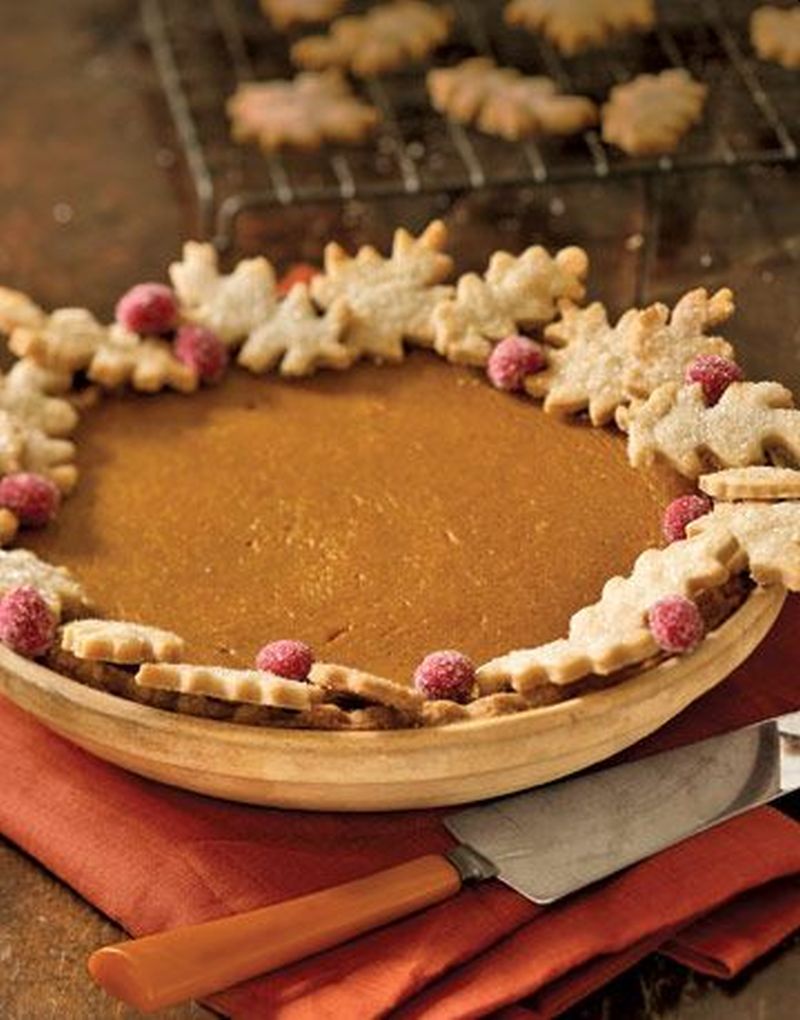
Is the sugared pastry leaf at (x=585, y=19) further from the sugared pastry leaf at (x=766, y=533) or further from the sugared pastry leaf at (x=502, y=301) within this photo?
the sugared pastry leaf at (x=766, y=533)

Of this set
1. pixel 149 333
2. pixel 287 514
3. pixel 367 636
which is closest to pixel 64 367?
pixel 149 333

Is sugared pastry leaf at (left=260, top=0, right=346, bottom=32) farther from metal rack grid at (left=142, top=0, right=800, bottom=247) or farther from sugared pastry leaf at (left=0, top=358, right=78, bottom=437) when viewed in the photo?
sugared pastry leaf at (left=0, top=358, right=78, bottom=437)

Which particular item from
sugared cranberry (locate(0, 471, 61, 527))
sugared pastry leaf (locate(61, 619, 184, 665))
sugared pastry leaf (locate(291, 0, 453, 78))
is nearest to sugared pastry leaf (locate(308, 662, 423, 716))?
sugared pastry leaf (locate(61, 619, 184, 665))

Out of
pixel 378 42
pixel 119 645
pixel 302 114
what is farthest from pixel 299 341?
pixel 378 42

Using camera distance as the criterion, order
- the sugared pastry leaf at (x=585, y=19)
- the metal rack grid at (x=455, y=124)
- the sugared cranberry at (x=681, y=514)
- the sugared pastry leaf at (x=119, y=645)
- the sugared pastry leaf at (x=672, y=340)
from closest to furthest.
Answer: the sugared pastry leaf at (x=119, y=645) → the sugared cranberry at (x=681, y=514) → the sugared pastry leaf at (x=672, y=340) → the metal rack grid at (x=455, y=124) → the sugared pastry leaf at (x=585, y=19)

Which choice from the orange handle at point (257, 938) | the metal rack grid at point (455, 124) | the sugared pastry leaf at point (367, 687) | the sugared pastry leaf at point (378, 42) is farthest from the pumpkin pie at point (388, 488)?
the sugared pastry leaf at point (378, 42)

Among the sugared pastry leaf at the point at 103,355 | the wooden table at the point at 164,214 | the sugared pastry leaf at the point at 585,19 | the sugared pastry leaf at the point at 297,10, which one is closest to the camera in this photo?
the sugared pastry leaf at the point at 103,355
